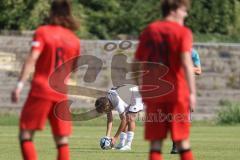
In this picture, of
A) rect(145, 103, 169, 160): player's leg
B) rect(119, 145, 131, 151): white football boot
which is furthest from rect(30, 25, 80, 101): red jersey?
rect(119, 145, 131, 151): white football boot

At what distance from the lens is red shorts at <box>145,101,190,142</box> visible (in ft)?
35.3

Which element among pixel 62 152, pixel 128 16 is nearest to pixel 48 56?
pixel 62 152

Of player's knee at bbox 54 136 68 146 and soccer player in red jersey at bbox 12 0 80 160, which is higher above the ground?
soccer player in red jersey at bbox 12 0 80 160

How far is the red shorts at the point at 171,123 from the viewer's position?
1077 cm

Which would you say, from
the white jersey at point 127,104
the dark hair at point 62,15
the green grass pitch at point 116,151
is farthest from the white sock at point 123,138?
the dark hair at point 62,15

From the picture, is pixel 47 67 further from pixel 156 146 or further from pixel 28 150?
pixel 156 146

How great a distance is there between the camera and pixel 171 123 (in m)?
10.8

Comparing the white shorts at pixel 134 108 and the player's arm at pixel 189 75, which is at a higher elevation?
the player's arm at pixel 189 75

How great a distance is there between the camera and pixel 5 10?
40156 mm

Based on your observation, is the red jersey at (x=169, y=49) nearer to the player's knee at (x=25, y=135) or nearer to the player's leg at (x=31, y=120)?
the player's leg at (x=31, y=120)

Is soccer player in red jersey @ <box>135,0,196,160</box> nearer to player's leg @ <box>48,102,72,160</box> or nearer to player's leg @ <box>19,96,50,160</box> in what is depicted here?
player's leg @ <box>48,102,72,160</box>

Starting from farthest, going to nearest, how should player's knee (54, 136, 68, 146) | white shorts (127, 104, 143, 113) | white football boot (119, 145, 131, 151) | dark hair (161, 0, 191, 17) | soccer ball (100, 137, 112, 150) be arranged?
white shorts (127, 104, 143, 113) → soccer ball (100, 137, 112, 150) → white football boot (119, 145, 131, 151) → player's knee (54, 136, 68, 146) → dark hair (161, 0, 191, 17)

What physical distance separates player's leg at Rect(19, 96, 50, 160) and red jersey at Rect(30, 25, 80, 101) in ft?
0.31

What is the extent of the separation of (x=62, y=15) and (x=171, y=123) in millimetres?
1780
